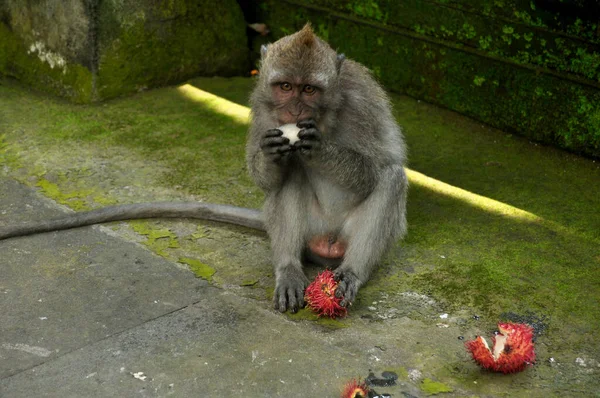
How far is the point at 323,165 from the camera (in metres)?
4.68

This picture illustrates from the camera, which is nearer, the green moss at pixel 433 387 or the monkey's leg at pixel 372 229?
the green moss at pixel 433 387

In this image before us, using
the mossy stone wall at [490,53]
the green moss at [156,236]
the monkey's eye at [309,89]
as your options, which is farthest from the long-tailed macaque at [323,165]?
the mossy stone wall at [490,53]

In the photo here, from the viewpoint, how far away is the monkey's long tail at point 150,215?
5.42m

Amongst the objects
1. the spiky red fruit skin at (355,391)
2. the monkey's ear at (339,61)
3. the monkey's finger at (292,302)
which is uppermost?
the monkey's ear at (339,61)

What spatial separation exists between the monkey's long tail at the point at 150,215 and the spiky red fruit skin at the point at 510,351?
1.80 m

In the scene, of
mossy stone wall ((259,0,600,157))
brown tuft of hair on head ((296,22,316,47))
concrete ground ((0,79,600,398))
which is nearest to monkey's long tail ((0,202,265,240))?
concrete ground ((0,79,600,398))

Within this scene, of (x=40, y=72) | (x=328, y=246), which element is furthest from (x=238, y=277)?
(x=40, y=72)

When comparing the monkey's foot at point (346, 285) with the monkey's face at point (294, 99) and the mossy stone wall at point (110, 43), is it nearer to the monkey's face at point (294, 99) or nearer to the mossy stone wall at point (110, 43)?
the monkey's face at point (294, 99)

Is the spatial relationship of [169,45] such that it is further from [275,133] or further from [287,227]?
[275,133]

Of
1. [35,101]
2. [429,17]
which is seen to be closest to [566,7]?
[429,17]

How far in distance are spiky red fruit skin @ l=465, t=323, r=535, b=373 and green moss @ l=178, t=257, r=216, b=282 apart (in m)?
1.66

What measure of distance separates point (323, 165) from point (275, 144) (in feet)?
1.11

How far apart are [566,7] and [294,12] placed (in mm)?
2767

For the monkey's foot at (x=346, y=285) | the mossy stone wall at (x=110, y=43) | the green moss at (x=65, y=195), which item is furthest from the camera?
the mossy stone wall at (x=110, y=43)
